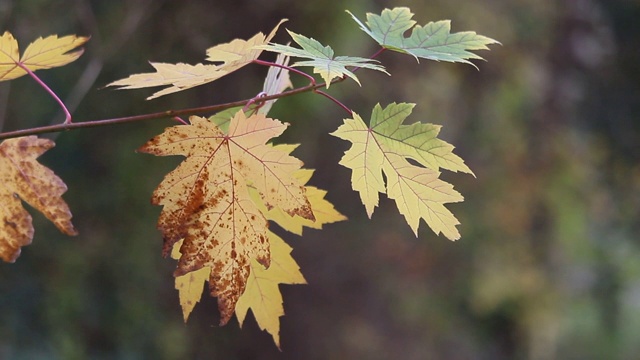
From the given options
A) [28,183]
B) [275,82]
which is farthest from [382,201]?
[28,183]

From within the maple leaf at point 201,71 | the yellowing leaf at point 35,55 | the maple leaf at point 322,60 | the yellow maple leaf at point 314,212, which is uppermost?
the maple leaf at point 322,60

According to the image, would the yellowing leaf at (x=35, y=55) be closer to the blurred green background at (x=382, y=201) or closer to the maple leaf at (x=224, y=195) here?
the maple leaf at (x=224, y=195)

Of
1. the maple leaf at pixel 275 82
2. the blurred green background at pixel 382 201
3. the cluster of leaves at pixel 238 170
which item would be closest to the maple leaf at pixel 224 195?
the cluster of leaves at pixel 238 170

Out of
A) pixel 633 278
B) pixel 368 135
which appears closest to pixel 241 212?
pixel 368 135

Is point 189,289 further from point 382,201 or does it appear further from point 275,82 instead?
point 382,201

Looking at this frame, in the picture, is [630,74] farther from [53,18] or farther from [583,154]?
[53,18]

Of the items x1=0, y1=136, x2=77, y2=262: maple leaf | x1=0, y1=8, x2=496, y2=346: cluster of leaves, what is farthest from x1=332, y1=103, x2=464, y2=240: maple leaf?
x1=0, y1=136, x2=77, y2=262: maple leaf

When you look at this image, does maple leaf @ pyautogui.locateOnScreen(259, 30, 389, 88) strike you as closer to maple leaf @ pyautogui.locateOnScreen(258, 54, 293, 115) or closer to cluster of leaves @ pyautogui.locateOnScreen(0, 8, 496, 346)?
cluster of leaves @ pyautogui.locateOnScreen(0, 8, 496, 346)
